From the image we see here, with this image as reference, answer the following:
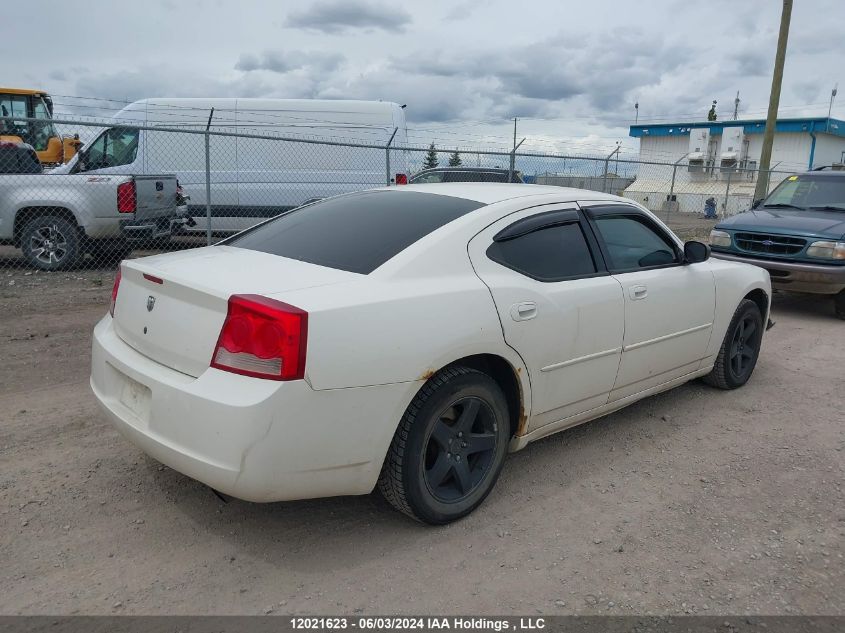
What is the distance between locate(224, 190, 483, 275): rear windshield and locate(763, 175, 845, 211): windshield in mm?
7330

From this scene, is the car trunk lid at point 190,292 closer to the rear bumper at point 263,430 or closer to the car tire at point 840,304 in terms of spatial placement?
the rear bumper at point 263,430

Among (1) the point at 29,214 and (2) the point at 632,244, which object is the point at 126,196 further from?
(2) the point at 632,244

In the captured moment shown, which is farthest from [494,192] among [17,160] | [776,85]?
[776,85]

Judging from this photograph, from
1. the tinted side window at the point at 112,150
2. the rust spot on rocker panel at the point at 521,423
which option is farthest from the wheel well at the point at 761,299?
the tinted side window at the point at 112,150

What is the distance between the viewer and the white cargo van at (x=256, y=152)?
1152 centimetres

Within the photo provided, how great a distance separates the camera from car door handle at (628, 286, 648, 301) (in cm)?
389

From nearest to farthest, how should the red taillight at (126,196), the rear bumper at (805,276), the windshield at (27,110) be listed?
the rear bumper at (805,276), the red taillight at (126,196), the windshield at (27,110)

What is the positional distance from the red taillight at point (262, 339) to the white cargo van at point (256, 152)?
9.18 meters

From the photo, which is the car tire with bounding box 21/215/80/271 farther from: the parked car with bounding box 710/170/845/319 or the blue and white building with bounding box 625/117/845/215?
the blue and white building with bounding box 625/117/845/215

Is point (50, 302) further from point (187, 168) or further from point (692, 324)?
point (692, 324)

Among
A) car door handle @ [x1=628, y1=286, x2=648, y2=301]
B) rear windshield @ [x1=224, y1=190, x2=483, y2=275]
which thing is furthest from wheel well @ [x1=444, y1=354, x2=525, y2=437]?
car door handle @ [x1=628, y1=286, x2=648, y2=301]

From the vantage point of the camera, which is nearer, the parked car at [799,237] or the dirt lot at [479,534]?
the dirt lot at [479,534]

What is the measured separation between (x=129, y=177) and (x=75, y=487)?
6.95m

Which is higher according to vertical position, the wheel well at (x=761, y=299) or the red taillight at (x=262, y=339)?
Answer: the red taillight at (x=262, y=339)
